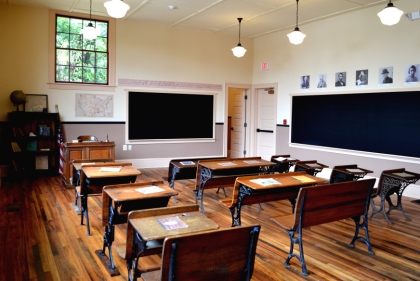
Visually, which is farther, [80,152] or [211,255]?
[80,152]

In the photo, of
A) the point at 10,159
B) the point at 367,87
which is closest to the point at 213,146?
the point at 367,87

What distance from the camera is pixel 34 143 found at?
7332mm

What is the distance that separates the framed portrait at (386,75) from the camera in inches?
251

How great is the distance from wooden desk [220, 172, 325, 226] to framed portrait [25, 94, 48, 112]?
5.17m

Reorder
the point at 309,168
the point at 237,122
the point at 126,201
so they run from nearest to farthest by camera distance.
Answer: the point at 126,201 < the point at 309,168 < the point at 237,122

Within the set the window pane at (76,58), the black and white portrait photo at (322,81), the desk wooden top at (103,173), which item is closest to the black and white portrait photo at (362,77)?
the black and white portrait photo at (322,81)

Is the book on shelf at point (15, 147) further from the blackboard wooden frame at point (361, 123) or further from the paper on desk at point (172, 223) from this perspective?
the blackboard wooden frame at point (361, 123)

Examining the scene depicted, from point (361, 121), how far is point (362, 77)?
2.81ft

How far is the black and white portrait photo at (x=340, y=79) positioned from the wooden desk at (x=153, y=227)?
225 inches

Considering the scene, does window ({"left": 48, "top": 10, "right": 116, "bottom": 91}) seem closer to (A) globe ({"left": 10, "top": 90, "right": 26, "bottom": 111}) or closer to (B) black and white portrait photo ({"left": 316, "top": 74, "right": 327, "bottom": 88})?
(A) globe ({"left": 10, "top": 90, "right": 26, "bottom": 111})

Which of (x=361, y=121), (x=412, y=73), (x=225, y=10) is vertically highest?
(x=225, y=10)

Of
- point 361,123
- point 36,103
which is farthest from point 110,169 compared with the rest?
point 361,123

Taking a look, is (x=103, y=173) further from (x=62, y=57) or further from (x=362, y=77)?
(x=362, y=77)

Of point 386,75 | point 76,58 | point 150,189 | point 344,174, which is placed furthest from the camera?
point 76,58
